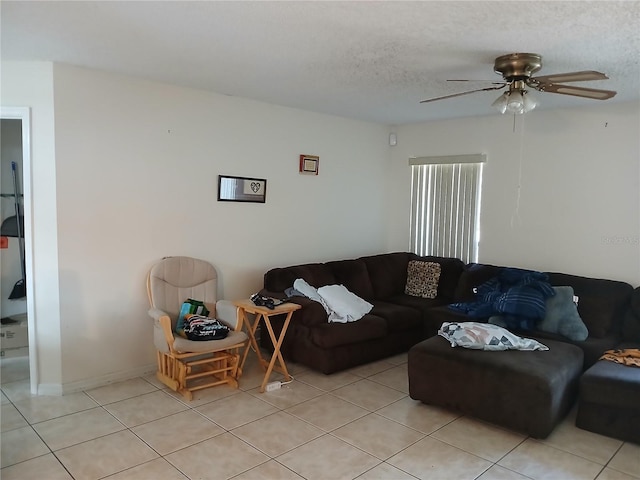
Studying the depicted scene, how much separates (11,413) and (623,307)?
4723mm

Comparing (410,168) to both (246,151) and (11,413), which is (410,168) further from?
(11,413)

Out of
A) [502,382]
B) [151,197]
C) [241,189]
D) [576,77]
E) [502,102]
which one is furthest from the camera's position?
[241,189]

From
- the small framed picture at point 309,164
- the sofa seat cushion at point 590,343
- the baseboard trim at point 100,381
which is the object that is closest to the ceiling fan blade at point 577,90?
the sofa seat cushion at point 590,343

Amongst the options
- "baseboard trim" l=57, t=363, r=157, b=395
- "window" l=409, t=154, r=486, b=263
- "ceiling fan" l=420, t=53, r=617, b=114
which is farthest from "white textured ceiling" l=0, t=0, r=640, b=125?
"baseboard trim" l=57, t=363, r=157, b=395

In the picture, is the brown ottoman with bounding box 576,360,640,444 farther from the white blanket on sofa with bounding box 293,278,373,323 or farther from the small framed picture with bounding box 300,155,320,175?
the small framed picture with bounding box 300,155,320,175

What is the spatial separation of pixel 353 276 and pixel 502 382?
2.09m

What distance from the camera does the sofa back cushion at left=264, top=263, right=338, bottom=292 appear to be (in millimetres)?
4426

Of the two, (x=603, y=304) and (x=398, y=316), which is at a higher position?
(x=603, y=304)

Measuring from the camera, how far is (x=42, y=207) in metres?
3.43

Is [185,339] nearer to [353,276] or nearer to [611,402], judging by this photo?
[353,276]

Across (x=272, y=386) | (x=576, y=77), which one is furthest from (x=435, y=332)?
(x=576, y=77)

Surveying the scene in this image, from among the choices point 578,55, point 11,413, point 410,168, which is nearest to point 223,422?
point 11,413

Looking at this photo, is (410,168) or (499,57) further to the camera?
(410,168)

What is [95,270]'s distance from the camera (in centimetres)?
365
